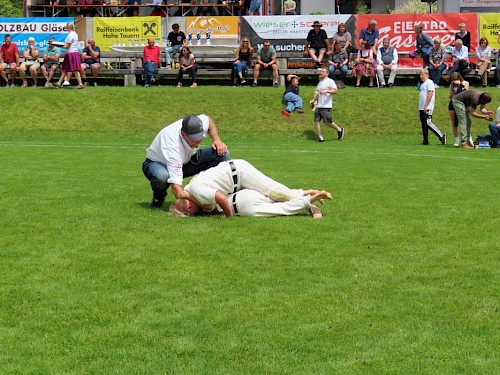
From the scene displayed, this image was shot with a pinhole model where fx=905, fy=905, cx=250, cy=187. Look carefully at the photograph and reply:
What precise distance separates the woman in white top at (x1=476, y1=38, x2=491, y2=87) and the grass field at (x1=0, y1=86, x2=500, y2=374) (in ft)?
45.0

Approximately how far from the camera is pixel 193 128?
10.5 meters

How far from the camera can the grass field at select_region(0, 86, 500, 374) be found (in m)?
5.62

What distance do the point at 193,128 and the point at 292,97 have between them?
17029 mm

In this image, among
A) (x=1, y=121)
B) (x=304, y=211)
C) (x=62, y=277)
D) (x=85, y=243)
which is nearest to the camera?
(x=62, y=277)

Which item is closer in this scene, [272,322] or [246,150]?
[272,322]

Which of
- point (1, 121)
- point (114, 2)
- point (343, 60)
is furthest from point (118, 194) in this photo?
point (114, 2)

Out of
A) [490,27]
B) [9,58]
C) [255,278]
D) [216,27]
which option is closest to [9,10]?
[216,27]

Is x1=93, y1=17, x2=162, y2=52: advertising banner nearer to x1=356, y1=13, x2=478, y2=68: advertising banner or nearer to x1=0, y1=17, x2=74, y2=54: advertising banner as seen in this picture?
x1=0, y1=17, x2=74, y2=54: advertising banner

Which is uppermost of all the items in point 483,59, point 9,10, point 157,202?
point 9,10

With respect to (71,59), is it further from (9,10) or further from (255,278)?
(9,10)

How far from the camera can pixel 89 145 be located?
22719 mm

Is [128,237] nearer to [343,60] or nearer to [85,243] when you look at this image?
[85,243]

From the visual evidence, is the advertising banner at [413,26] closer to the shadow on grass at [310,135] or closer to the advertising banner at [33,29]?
the shadow on grass at [310,135]

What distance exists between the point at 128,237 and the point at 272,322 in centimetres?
347
